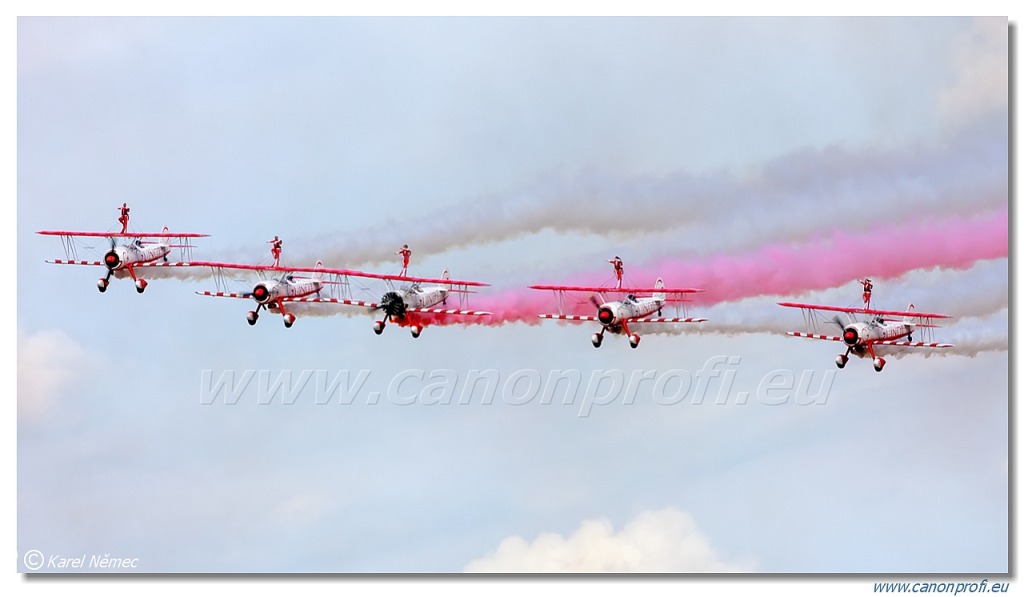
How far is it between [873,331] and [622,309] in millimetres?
7226

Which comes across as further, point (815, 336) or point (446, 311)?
point (446, 311)

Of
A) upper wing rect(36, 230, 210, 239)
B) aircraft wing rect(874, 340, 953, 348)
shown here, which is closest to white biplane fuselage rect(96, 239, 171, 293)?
upper wing rect(36, 230, 210, 239)

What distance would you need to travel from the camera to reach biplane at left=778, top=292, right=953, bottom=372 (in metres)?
64.7

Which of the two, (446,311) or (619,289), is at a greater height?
(619,289)

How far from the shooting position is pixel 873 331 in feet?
213

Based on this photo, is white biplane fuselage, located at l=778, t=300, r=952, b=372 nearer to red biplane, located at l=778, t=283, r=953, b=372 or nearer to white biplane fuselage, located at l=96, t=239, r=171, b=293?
red biplane, located at l=778, t=283, r=953, b=372

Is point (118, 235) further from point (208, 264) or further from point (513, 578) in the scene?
point (513, 578)

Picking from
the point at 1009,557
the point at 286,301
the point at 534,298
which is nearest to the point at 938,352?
the point at 1009,557

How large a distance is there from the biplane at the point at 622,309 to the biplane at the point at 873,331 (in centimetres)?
349

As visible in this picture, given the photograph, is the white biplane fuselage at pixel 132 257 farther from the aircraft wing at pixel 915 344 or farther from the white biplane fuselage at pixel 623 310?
the aircraft wing at pixel 915 344

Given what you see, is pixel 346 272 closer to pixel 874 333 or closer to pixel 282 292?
pixel 282 292

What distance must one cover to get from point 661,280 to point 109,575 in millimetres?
17977

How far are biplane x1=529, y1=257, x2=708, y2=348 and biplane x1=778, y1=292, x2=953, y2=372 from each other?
3490mm

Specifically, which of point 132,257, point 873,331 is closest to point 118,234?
point 132,257
